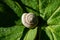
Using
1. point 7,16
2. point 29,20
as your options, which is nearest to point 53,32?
point 29,20

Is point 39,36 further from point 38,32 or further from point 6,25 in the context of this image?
point 6,25

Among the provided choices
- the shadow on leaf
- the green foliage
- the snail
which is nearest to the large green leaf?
the green foliage

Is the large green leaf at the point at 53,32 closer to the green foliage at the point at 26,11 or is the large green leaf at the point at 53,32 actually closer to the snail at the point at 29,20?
the green foliage at the point at 26,11

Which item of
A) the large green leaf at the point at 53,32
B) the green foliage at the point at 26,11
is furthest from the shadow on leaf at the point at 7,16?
the large green leaf at the point at 53,32

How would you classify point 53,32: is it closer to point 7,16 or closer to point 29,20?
point 29,20

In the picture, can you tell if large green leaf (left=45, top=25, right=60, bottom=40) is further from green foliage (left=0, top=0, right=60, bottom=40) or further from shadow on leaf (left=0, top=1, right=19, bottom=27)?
shadow on leaf (left=0, top=1, right=19, bottom=27)

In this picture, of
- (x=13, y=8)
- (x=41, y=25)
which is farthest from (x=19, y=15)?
(x=41, y=25)

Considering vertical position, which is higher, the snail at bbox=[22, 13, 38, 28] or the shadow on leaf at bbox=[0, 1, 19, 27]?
the shadow on leaf at bbox=[0, 1, 19, 27]
